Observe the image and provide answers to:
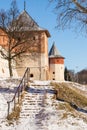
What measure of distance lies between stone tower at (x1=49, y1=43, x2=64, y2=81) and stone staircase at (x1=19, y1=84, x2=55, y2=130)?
1960 inches

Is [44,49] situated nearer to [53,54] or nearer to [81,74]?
[53,54]

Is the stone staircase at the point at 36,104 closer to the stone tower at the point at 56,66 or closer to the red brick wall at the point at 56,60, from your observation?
the stone tower at the point at 56,66

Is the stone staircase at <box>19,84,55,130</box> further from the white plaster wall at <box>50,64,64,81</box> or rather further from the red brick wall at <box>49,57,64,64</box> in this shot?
the red brick wall at <box>49,57,64,64</box>

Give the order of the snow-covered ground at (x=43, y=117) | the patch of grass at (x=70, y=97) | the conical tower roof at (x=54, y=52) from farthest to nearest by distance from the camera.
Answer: the conical tower roof at (x=54, y=52), the patch of grass at (x=70, y=97), the snow-covered ground at (x=43, y=117)

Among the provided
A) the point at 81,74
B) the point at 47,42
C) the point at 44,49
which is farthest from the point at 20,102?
the point at 81,74

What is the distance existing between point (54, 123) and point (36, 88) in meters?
7.09

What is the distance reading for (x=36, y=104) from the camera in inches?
819

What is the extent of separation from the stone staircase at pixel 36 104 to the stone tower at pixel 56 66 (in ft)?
163

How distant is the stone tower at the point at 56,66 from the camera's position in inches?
2970

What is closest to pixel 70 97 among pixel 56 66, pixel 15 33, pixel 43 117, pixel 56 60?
pixel 43 117

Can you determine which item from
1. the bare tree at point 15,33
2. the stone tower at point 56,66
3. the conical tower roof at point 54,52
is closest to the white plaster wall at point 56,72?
the stone tower at point 56,66

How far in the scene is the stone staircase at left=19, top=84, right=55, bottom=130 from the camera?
59.3 feet

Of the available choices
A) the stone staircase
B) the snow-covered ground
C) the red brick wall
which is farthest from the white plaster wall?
the snow-covered ground

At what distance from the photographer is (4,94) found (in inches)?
906
